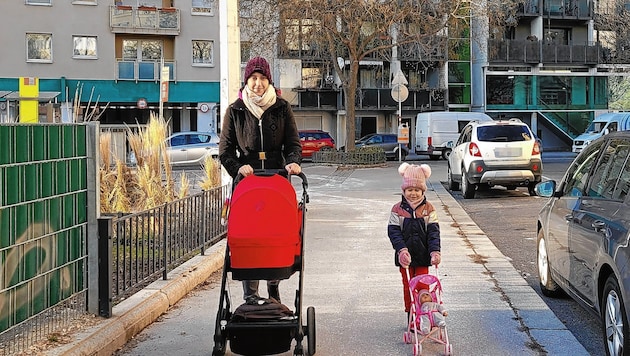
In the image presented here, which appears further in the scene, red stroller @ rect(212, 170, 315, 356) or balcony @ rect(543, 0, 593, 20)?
balcony @ rect(543, 0, 593, 20)

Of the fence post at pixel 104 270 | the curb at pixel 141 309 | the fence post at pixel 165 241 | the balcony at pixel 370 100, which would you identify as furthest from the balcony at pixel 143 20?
the fence post at pixel 104 270

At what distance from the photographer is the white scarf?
599cm

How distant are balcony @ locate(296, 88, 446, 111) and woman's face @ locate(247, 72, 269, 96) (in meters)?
42.9

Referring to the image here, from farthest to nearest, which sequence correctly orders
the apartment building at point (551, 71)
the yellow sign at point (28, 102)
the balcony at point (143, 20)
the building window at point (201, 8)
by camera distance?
the apartment building at point (551, 71) → the building window at point (201, 8) → the balcony at point (143, 20) → the yellow sign at point (28, 102)

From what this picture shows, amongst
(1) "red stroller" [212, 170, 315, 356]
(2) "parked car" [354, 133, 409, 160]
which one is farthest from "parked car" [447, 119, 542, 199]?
(2) "parked car" [354, 133, 409, 160]

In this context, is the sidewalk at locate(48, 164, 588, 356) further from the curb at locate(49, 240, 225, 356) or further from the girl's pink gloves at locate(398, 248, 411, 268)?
the girl's pink gloves at locate(398, 248, 411, 268)

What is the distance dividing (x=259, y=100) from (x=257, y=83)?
13 centimetres

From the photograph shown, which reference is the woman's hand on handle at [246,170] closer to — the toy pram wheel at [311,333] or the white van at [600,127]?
the toy pram wheel at [311,333]

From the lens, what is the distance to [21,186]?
5340 mm

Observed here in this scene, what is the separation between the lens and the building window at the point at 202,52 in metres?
46.4

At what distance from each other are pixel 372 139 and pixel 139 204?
2952cm

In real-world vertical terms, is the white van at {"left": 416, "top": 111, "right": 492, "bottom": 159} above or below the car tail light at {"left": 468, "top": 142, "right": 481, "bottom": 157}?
above

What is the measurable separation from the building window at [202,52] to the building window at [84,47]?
18.6 feet

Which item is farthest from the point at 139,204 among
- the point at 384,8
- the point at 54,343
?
the point at 384,8
